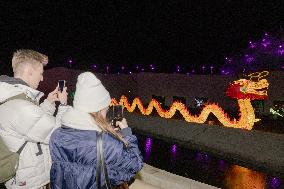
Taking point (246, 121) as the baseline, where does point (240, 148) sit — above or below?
below

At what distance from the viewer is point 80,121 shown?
2.76 meters

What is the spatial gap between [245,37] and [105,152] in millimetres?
23058

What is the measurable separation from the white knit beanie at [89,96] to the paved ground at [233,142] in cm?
723

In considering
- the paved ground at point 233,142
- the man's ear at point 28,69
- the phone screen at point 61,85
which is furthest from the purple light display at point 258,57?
the man's ear at point 28,69

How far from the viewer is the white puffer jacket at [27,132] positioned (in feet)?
10.1

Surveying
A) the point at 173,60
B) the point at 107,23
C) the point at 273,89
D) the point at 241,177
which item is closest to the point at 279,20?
the point at 173,60

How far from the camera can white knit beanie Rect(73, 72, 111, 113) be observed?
279cm

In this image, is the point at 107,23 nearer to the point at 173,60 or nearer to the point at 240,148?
the point at 173,60

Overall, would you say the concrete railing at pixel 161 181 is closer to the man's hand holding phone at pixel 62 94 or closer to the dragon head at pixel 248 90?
the man's hand holding phone at pixel 62 94

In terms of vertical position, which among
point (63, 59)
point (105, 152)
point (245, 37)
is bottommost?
point (105, 152)

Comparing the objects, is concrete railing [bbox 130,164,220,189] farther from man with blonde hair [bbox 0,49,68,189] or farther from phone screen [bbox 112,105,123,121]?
man with blonde hair [bbox 0,49,68,189]

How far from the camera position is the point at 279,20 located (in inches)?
901

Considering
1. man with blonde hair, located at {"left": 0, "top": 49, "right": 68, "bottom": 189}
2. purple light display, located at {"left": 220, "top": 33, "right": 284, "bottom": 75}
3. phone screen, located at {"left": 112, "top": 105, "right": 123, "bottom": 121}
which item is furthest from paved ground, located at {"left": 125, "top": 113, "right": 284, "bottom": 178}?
purple light display, located at {"left": 220, "top": 33, "right": 284, "bottom": 75}

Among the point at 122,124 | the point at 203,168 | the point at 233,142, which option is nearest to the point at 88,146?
the point at 122,124
